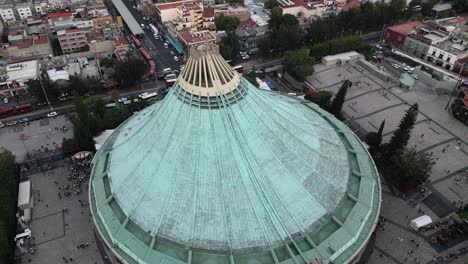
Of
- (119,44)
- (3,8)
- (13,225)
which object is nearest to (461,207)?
(13,225)

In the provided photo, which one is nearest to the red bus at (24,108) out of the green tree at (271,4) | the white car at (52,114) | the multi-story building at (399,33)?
the white car at (52,114)

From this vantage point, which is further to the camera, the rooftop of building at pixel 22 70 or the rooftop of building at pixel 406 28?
the rooftop of building at pixel 406 28

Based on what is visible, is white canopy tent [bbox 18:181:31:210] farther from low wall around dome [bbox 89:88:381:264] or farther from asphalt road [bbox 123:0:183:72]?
asphalt road [bbox 123:0:183:72]

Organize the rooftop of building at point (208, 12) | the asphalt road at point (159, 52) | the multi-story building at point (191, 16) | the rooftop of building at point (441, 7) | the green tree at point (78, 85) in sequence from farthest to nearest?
the rooftop of building at point (441, 7)
the rooftop of building at point (208, 12)
the multi-story building at point (191, 16)
the asphalt road at point (159, 52)
the green tree at point (78, 85)

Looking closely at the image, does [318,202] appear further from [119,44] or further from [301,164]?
[119,44]

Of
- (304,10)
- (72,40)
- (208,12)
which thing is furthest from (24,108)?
Result: (304,10)

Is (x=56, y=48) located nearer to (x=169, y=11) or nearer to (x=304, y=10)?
(x=169, y=11)

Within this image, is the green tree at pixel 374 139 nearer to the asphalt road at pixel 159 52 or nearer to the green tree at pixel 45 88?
the asphalt road at pixel 159 52
